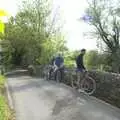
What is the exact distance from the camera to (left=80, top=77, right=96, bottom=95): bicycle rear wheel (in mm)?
16281

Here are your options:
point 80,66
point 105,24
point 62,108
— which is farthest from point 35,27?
point 62,108

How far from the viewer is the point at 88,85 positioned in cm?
1645

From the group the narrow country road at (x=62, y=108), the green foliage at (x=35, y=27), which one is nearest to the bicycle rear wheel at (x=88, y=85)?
the narrow country road at (x=62, y=108)

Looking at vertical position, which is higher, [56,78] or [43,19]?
[43,19]

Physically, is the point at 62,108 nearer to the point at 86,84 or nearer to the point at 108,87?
the point at 108,87

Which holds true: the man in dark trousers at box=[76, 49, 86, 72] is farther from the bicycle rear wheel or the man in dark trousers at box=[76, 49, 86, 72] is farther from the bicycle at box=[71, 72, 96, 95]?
the bicycle rear wheel

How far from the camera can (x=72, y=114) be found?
39.2 feet

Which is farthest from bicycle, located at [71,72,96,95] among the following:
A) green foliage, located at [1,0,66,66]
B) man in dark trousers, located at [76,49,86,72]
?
green foliage, located at [1,0,66,66]

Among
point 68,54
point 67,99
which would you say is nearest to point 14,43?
point 68,54

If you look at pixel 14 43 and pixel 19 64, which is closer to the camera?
Result: pixel 14 43

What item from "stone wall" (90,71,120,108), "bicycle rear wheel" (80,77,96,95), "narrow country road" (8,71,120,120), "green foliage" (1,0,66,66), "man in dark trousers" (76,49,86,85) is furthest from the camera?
"green foliage" (1,0,66,66)

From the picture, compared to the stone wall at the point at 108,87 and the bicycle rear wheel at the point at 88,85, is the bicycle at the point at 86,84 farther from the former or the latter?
the stone wall at the point at 108,87

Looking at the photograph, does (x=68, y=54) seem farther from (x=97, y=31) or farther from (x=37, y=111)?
(x=37, y=111)

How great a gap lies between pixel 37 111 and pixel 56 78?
34.1 ft
